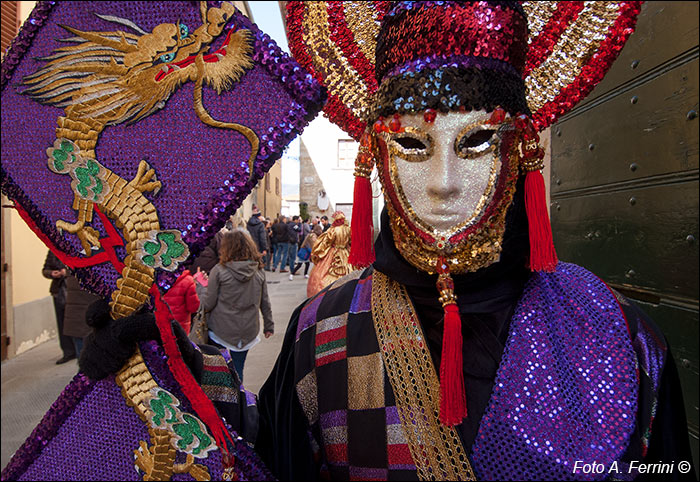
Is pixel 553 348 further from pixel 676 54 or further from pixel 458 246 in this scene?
pixel 676 54

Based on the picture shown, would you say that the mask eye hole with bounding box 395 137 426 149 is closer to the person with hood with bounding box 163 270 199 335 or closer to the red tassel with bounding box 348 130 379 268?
the red tassel with bounding box 348 130 379 268

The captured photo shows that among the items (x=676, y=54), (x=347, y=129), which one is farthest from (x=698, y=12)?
(x=347, y=129)

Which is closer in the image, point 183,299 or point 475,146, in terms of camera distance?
point 475,146

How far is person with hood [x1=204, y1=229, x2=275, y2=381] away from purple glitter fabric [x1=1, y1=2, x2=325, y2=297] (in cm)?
263

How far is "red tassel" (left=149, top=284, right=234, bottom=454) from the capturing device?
1066 mm

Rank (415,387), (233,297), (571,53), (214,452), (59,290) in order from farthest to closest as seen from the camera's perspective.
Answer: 1. (59,290)
2. (233,297)
3. (571,53)
4. (415,387)
5. (214,452)

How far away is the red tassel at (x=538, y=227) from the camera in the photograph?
45.3 inches

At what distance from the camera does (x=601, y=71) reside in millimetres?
1316

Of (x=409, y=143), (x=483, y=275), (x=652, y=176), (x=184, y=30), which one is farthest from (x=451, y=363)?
(x=652, y=176)

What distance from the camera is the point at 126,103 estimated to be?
3.70 feet

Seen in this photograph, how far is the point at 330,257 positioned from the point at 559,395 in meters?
3.72

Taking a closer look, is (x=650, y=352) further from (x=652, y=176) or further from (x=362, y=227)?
(x=652, y=176)

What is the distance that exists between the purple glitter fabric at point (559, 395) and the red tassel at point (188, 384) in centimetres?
62

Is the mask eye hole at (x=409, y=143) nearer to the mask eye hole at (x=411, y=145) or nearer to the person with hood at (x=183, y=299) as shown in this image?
the mask eye hole at (x=411, y=145)
